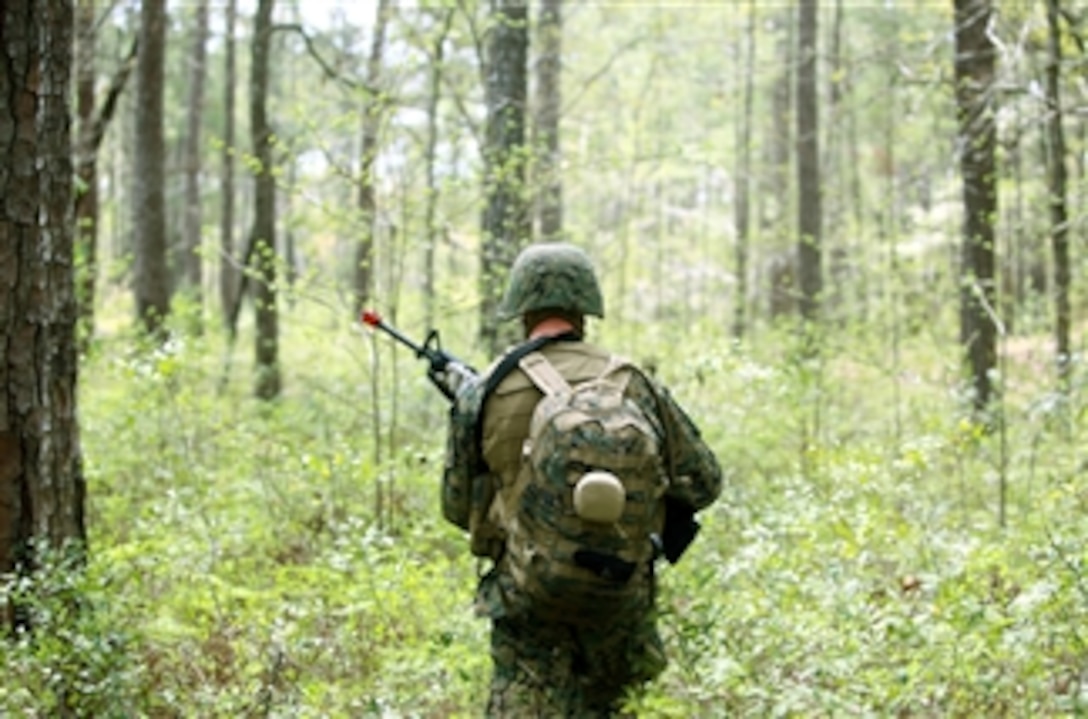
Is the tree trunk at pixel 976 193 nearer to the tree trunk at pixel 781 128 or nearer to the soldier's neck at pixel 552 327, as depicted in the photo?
the soldier's neck at pixel 552 327

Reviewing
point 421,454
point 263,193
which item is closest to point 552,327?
point 421,454

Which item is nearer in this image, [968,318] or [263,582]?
[263,582]

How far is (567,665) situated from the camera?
3672 millimetres

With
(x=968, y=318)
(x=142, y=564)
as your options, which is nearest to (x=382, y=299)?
(x=142, y=564)

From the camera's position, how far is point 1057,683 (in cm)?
428

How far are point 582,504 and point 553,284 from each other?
2.92ft

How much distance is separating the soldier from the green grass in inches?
7.3

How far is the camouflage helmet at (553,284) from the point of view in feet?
12.2

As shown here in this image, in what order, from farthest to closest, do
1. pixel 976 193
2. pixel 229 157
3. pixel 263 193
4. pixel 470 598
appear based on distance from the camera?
pixel 229 157
pixel 263 193
pixel 976 193
pixel 470 598

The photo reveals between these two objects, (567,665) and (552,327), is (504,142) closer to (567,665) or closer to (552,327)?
(552,327)

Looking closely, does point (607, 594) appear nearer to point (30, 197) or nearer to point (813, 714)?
point (813, 714)

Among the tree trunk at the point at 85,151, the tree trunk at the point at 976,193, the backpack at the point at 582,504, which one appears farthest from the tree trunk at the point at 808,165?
the backpack at the point at 582,504

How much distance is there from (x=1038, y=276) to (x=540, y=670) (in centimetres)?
2518

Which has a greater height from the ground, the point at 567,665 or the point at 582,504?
the point at 582,504
